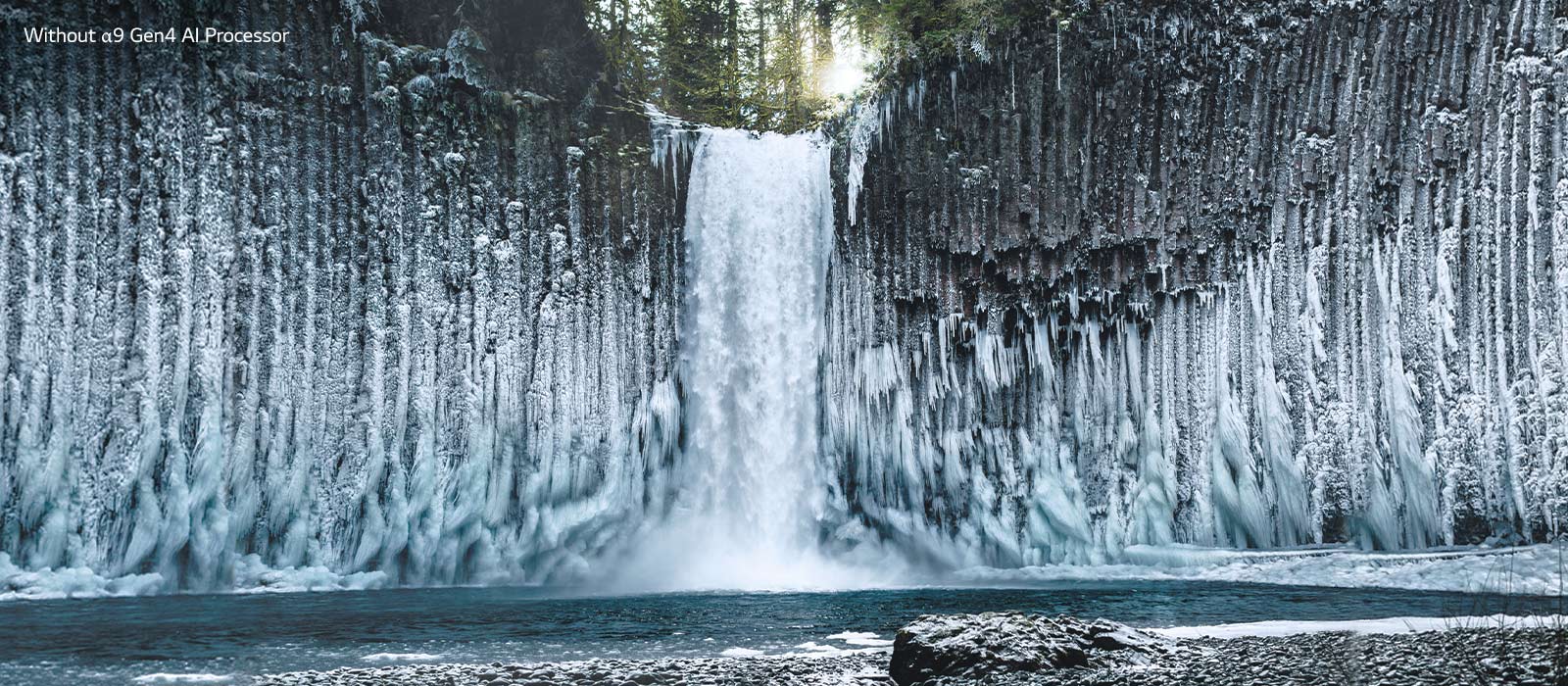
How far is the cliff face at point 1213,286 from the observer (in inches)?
523

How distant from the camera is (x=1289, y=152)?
15.0 meters

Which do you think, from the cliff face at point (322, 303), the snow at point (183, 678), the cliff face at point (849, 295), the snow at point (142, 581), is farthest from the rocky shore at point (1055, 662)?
the cliff face at point (322, 303)

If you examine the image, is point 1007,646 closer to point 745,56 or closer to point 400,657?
point 400,657

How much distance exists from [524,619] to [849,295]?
9.10 metres

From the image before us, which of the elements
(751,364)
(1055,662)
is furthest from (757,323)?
(1055,662)

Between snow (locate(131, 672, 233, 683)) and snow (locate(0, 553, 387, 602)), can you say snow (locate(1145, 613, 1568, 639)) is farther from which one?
snow (locate(0, 553, 387, 602))

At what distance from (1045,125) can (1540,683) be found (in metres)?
13.0

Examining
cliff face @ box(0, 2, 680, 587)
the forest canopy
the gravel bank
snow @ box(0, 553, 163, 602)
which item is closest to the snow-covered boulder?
the gravel bank

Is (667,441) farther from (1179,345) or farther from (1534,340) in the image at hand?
(1534,340)

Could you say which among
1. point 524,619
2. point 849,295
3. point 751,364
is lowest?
point 524,619

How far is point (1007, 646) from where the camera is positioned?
629 cm

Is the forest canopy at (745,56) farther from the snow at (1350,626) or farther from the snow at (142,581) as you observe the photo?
the snow at (1350,626)

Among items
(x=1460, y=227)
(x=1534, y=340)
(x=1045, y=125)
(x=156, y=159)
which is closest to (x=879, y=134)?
(x=1045, y=125)

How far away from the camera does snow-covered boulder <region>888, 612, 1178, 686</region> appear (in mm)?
6121
